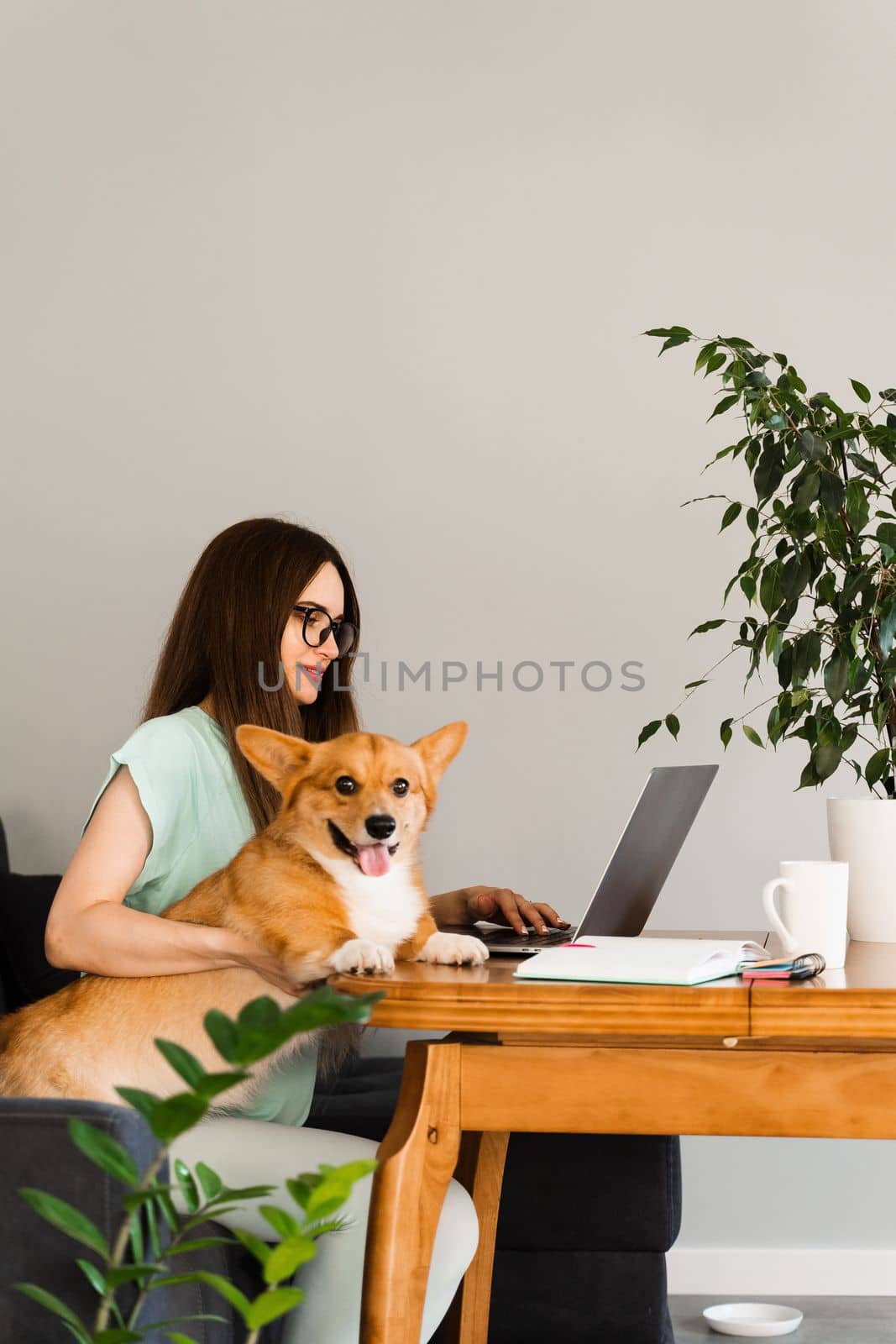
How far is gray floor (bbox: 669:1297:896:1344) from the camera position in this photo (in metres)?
2.27

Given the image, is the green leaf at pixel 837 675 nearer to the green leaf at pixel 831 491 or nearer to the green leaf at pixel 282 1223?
the green leaf at pixel 831 491

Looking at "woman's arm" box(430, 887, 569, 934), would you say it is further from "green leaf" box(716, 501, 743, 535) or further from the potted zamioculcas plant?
"green leaf" box(716, 501, 743, 535)

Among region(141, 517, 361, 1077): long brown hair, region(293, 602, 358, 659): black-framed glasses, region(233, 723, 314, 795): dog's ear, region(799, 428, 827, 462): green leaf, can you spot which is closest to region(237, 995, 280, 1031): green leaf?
region(233, 723, 314, 795): dog's ear

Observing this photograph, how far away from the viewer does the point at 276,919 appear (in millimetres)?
1337

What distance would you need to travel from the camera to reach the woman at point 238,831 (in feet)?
4.27

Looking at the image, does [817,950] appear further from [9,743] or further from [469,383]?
[9,743]

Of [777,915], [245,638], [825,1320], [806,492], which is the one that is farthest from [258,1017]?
[825,1320]

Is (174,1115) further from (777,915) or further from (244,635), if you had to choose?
(244,635)

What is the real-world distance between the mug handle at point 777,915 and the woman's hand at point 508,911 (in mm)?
482

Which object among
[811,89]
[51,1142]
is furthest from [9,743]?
[811,89]

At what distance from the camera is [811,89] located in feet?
8.98

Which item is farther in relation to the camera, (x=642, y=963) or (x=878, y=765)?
(x=878, y=765)

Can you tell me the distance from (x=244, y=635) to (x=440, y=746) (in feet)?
1.24

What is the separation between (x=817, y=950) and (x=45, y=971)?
142 cm
